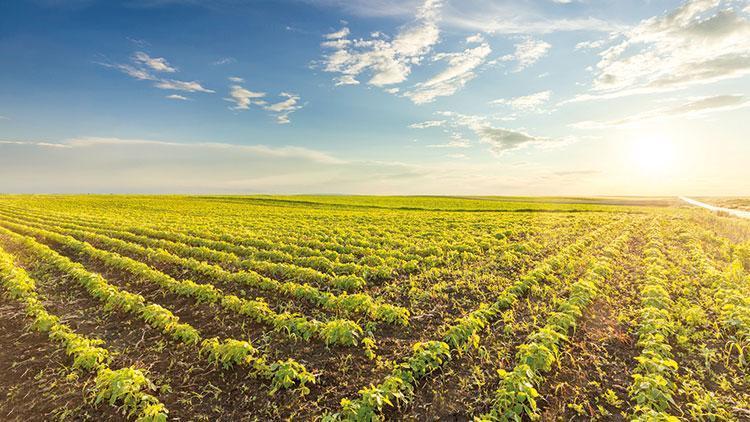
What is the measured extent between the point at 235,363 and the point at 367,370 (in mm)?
2921

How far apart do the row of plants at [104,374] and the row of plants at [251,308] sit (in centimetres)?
299

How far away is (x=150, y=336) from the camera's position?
9180 mm

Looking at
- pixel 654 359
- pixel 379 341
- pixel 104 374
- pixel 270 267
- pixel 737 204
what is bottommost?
pixel 379 341

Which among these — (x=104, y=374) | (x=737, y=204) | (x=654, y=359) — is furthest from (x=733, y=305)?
(x=737, y=204)

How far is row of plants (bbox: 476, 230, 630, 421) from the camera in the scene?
19.2 feet

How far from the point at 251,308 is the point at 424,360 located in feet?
17.5

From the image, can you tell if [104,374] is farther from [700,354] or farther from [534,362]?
[700,354]

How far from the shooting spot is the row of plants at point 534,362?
5863 mm

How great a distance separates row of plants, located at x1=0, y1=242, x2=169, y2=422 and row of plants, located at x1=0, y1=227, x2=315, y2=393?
0.95 ft

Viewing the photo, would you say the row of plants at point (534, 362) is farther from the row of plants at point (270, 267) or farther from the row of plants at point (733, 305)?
the row of plants at point (270, 267)

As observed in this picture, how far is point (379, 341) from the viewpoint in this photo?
28.9 feet

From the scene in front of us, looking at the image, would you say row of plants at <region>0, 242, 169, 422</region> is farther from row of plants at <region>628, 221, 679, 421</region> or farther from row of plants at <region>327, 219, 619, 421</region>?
row of plants at <region>628, 221, 679, 421</region>

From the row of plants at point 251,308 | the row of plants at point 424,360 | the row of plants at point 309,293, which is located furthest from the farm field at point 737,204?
the row of plants at point 251,308

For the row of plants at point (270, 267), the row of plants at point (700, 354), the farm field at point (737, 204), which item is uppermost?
the farm field at point (737, 204)
